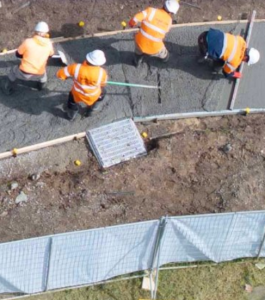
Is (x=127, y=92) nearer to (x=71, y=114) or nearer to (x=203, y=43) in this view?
(x=71, y=114)

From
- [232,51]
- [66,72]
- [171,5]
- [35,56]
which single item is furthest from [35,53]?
[232,51]

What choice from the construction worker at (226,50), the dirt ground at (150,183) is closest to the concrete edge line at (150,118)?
the dirt ground at (150,183)

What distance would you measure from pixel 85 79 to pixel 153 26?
75.3 inches

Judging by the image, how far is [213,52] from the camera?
14.9 m

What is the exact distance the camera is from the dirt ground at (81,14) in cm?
1581

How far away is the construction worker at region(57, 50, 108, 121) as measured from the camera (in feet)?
45.1

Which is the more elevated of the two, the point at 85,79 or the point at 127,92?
the point at 85,79

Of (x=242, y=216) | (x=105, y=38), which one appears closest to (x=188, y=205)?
(x=242, y=216)

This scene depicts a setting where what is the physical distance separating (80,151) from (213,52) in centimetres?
336

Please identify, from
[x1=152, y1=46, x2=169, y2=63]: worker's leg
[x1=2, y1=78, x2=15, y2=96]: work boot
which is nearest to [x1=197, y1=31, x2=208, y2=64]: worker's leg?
[x1=152, y1=46, x2=169, y2=63]: worker's leg

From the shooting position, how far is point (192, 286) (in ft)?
44.6

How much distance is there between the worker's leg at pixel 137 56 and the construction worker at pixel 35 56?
5.84 feet

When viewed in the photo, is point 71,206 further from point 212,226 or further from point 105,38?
point 105,38

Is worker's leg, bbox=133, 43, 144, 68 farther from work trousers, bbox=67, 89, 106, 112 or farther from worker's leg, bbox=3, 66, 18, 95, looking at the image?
worker's leg, bbox=3, 66, 18, 95
